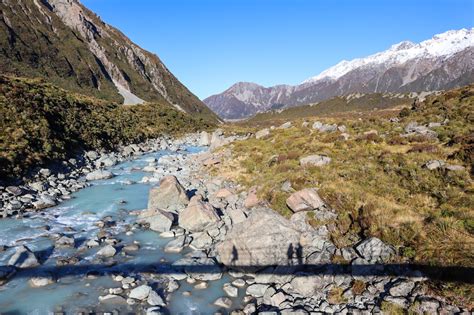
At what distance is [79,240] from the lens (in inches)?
617

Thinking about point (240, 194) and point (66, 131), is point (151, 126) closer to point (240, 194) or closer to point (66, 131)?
point (66, 131)

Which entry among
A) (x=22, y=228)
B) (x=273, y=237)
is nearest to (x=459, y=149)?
(x=273, y=237)

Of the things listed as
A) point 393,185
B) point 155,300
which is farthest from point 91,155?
point 393,185

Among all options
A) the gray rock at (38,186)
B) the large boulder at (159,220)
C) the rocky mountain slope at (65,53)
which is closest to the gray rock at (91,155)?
the gray rock at (38,186)

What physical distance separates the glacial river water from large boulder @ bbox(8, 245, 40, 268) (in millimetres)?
318

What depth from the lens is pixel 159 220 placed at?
17.7m

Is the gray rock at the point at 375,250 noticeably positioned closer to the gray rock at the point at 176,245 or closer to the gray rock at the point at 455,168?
the gray rock at the point at 176,245

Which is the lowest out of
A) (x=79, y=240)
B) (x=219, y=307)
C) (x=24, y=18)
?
(x=219, y=307)

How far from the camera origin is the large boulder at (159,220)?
17391mm

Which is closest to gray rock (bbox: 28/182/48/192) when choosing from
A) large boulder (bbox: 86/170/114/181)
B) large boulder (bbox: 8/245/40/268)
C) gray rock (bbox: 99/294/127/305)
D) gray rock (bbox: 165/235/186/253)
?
large boulder (bbox: 86/170/114/181)

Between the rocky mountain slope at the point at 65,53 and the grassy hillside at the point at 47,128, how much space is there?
58522 mm

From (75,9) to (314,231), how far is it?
21232 cm

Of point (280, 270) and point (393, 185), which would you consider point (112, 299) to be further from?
point (393, 185)

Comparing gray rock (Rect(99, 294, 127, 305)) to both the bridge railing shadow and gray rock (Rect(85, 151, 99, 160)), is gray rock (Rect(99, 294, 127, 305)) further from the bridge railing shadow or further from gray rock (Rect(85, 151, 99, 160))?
gray rock (Rect(85, 151, 99, 160))
